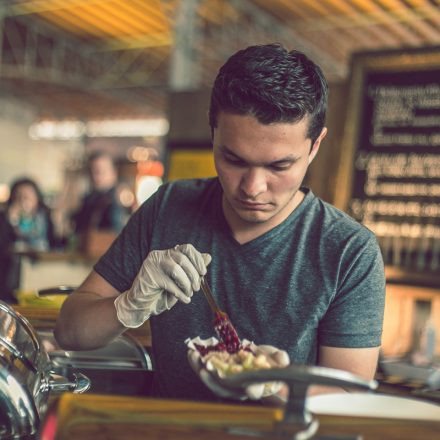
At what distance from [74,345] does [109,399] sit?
30.6 inches

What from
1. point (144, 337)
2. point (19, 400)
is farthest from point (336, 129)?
point (19, 400)

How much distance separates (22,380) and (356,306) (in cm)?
76

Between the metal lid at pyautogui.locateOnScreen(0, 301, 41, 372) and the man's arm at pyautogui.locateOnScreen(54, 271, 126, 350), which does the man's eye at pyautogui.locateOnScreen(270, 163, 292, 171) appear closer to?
the man's arm at pyautogui.locateOnScreen(54, 271, 126, 350)

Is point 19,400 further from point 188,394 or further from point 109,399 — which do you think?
point 188,394

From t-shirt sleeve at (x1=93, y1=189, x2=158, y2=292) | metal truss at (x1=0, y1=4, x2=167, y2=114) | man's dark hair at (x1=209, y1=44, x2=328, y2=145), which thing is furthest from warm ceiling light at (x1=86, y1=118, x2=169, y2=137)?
man's dark hair at (x1=209, y1=44, x2=328, y2=145)

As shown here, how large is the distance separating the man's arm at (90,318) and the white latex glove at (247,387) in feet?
1.25

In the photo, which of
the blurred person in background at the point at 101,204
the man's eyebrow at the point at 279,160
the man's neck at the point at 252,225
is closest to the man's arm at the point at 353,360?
the man's neck at the point at 252,225

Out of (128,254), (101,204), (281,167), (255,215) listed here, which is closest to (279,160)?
(281,167)

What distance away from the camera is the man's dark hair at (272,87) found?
1360 millimetres

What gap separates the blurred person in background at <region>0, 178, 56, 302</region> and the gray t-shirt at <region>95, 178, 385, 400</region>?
12.3 ft

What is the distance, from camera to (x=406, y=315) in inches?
144

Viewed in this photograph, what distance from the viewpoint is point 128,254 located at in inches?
66.7

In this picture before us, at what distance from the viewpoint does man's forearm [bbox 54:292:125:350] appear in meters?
1.49

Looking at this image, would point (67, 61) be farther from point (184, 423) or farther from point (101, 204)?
point (184, 423)
